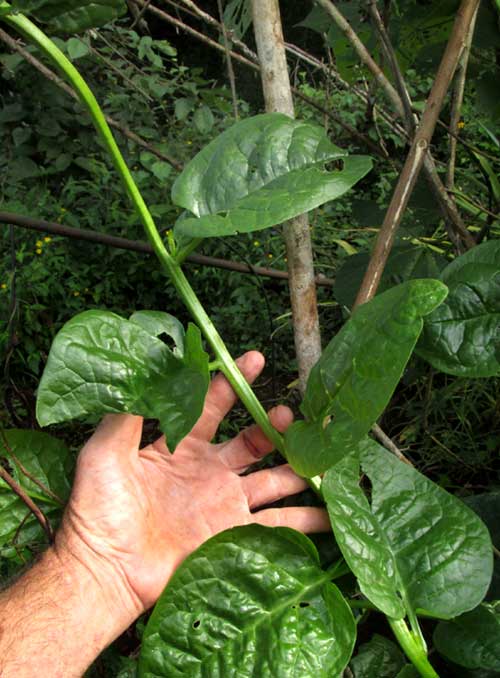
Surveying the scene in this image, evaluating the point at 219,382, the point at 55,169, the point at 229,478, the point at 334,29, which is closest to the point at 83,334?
the point at 219,382

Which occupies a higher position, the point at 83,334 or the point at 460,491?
the point at 83,334

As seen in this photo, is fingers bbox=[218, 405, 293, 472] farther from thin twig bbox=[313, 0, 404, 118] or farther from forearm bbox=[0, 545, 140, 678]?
thin twig bbox=[313, 0, 404, 118]

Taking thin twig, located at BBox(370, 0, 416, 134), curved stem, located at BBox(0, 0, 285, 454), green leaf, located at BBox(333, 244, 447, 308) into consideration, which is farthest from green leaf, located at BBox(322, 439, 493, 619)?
thin twig, located at BBox(370, 0, 416, 134)

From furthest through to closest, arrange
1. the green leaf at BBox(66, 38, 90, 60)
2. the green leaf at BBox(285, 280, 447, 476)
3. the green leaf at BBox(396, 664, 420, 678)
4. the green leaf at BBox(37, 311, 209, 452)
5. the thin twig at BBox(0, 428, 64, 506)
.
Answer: the green leaf at BBox(66, 38, 90, 60) → the thin twig at BBox(0, 428, 64, 506) → the green leaf at BBox(396, 664, 420, 678) → the green leaf at BBox(37, 311, 209, 452) → the green leaf at BBox(285, 280, 447, 476)

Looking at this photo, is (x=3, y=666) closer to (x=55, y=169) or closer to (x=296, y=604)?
(x=296, y=604)

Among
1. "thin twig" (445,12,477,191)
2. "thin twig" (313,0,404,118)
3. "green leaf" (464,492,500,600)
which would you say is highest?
"thin twig" (313,0,404,118)

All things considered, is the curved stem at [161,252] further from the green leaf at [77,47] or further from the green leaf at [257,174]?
the green leaf at [77,47]

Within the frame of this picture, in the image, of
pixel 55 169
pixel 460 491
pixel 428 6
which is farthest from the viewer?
pixel 55 169

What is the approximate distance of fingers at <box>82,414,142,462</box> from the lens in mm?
1049

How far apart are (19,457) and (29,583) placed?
0.19 meters

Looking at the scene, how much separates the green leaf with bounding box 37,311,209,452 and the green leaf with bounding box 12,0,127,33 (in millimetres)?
374

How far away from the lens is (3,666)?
956 mm

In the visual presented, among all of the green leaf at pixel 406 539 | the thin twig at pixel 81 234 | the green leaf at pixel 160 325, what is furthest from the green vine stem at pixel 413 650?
the thin twig at pixel 81 234

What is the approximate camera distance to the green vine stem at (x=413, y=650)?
87 centimetres
